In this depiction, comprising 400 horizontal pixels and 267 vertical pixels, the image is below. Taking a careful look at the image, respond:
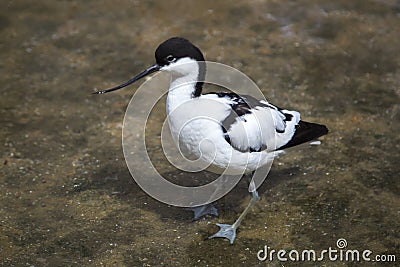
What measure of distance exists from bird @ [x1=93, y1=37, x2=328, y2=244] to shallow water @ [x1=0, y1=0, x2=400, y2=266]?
1.68ft

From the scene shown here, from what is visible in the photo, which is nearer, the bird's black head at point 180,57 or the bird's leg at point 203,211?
Result: the bird's black head at point 180,57

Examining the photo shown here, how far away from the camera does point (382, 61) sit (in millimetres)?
6941

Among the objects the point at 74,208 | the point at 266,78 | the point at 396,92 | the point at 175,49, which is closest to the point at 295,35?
the point at 266,78

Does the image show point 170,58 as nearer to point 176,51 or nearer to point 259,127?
point 176,51

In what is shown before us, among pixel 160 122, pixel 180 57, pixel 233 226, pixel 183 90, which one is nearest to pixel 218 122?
pixel 183 90

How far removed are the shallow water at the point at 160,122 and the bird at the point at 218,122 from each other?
1.68ft

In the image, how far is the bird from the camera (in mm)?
4484

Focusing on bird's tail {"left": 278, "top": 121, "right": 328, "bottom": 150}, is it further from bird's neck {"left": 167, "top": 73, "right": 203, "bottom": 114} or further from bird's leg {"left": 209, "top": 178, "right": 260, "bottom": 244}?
bird's neck {"left": 167, "top": 73, "right": 203, "bottom": 114}

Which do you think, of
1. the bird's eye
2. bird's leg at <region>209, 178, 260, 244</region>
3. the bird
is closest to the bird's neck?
the bird

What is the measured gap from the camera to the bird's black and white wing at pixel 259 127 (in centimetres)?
454

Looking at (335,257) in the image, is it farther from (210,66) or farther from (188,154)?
(210,66)

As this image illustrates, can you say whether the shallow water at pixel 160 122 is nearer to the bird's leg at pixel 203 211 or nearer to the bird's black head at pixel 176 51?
the bird's leg at pixel 203 211

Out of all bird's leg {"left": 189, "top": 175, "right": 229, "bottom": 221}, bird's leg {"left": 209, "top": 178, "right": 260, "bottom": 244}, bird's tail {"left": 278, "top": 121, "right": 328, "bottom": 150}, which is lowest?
bird's leg {"left": 189, "top": 175, "right": 229, "bottom": 221}

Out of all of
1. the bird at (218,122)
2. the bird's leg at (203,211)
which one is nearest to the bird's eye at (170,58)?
the bird at (218,122)
